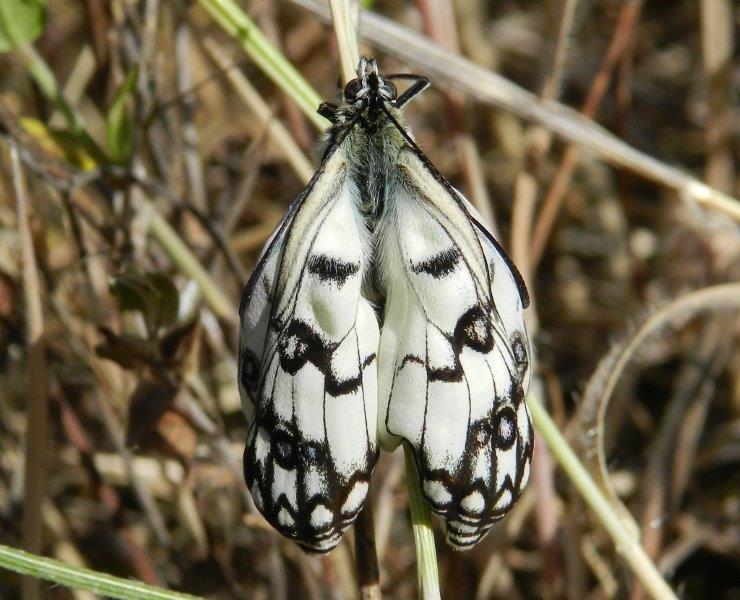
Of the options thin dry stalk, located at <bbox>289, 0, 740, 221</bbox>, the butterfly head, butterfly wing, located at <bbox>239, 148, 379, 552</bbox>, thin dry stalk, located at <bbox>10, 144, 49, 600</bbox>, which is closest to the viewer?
butterfly wing, located at <bbox>239, 148, 379, 552</bbox>

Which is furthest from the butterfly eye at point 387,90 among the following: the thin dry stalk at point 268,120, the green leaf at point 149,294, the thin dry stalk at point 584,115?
the thin dry stalk at point 584,115

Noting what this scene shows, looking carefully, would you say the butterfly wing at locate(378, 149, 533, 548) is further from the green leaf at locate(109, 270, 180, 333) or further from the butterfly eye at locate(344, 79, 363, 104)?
the green leaf at locate(109, 270, 180, 333)

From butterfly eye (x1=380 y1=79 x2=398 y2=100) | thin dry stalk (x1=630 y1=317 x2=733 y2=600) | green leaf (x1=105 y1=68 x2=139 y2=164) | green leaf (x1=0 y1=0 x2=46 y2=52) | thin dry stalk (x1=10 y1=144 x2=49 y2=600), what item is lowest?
thin dry stalk (x1=630 y1=317 x2=733 y2=600)

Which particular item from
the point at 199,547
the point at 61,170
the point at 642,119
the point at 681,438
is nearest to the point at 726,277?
the point at 681,438

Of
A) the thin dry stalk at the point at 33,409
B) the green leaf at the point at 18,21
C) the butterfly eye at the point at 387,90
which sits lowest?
the thin dry stalk at the point at 33,409

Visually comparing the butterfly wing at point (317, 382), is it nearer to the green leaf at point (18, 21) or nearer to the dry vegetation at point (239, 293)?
the dry vegetation at point (239, 293)

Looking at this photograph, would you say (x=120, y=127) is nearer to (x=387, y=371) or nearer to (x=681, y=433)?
(x=387, y=371)

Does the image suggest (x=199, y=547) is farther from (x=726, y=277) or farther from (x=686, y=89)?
(x=686, y=89)

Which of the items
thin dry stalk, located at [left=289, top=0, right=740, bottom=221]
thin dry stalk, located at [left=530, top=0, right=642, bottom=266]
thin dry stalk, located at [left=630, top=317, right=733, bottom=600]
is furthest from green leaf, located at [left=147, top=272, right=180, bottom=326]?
thin dry stalk, located at [left=630, top=317, right=733, bottom=600]
